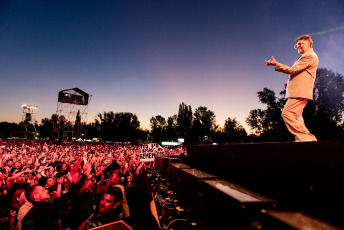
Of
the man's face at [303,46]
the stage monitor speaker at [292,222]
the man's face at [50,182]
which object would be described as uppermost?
the man's face at [303,46]

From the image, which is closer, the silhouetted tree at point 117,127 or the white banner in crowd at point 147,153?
the white banner in crowd at point 147,153

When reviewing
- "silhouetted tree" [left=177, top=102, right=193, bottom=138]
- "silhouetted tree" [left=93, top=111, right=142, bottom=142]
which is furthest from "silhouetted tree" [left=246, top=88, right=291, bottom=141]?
"silhouetted tree" [left=93, top=111, right=142, bottom=142]

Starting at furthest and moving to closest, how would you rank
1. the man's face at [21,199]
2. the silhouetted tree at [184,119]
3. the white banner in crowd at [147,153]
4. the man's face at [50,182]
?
1. the silhouetted tree at [184,119]
2. the white banner in crowd at [147,153]
3. the man's face at [50,182]
4. the man's face at [21,199]

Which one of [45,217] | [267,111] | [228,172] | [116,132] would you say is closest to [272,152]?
[228,172]

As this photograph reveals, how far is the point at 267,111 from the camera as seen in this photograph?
33938 millimetres

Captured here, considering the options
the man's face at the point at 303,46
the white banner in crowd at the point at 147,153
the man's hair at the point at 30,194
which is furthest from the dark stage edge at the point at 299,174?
the white banner in crowd at the point at 147,153

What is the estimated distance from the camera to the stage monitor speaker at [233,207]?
1616 millimetres

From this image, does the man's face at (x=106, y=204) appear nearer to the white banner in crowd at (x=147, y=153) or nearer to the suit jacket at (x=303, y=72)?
the suit jacket at (x=303, y=72)

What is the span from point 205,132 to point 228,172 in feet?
255

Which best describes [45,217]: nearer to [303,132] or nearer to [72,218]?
[72,218]

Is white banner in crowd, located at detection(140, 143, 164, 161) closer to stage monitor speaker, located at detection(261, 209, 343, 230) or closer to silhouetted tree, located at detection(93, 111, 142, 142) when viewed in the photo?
stage monitor speaker, located at detection(261, 209, 343, 230)

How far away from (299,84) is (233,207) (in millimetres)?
2901

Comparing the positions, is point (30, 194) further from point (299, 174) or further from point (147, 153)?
point (147, 153)

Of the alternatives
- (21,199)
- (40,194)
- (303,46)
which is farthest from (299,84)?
(21,199)
